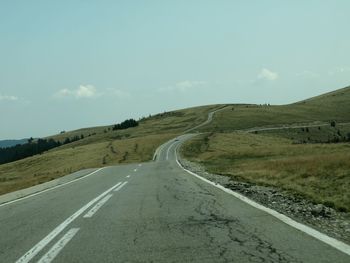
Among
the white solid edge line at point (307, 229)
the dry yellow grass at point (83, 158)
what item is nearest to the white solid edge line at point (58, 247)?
the white solid edge line at point (307, 229)

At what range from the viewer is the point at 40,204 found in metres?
16.8

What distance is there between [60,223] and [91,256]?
4.04 m

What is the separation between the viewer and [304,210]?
12133mm

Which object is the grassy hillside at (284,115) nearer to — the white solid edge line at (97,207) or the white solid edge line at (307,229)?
the white solid edge line at (97,207)

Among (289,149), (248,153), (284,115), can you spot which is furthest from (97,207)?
(284,115)

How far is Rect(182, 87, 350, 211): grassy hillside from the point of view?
18641 millimetres

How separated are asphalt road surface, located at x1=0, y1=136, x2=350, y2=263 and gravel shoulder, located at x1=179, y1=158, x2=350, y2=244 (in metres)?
0.58

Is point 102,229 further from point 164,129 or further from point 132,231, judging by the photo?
point 164,129

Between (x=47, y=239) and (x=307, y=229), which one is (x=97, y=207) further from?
(x=307, y=229)

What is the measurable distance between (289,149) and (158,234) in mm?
47473

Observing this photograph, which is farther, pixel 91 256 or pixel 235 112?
pixel 235 112

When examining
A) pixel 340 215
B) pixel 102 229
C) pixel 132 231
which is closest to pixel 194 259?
pixel 132 231

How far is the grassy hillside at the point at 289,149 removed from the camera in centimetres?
1864

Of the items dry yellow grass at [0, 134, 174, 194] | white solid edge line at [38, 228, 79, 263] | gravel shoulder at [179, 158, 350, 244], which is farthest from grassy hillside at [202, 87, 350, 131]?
white solid edge line at [38, 228, 79, 263]
